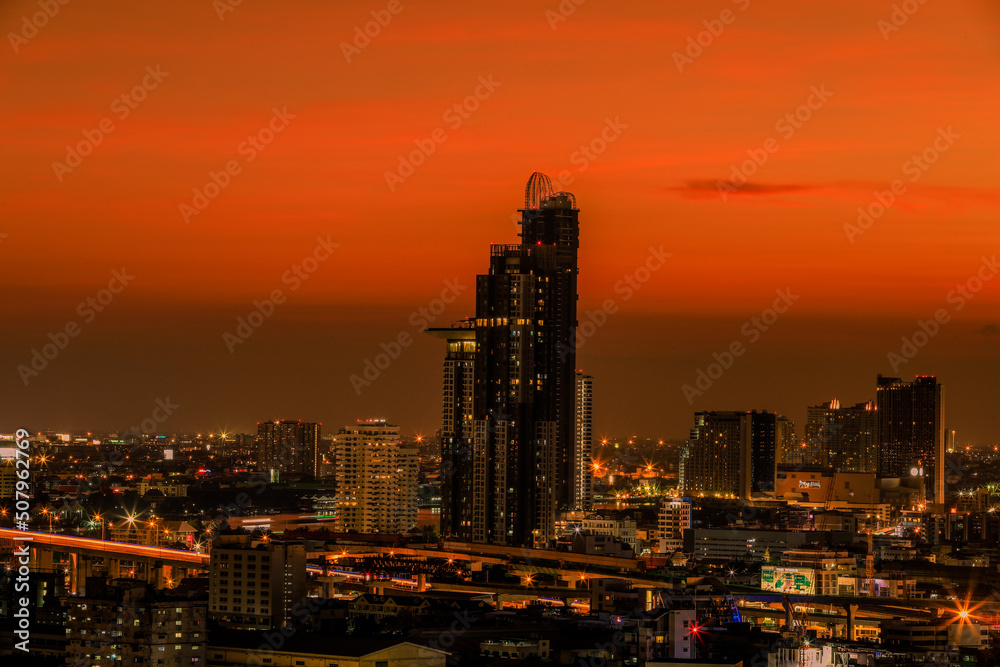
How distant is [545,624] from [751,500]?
4553cm

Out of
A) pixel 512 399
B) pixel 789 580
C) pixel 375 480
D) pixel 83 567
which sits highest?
pixel 512 399

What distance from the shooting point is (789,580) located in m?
50.1

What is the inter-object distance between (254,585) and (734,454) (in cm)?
5330

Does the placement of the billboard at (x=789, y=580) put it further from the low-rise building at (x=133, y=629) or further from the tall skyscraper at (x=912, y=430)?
the tall skyscraper at (x=912, y=430)

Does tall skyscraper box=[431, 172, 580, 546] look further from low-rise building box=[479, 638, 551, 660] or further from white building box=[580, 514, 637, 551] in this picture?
low-rise building box=[479, 638, 551, 660]

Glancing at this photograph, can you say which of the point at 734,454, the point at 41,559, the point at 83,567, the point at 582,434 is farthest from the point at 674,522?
the point at 41,559

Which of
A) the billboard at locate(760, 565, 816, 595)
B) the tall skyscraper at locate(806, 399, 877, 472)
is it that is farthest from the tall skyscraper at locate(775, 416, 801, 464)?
the billboard at locate(760, 565, 816, 595)

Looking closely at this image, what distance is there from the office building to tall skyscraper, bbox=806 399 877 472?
56.1m

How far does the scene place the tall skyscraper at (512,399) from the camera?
58000 mm

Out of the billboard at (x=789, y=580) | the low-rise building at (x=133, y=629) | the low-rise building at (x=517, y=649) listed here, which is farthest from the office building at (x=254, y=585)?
the billboard at (x=789, y=580)

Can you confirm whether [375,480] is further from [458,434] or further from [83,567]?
[83,567]

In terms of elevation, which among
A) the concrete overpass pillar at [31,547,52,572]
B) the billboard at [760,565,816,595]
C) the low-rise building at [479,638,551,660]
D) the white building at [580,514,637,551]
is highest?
the white building at [580,514,637,551]

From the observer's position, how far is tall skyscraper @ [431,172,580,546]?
58000 millimetres

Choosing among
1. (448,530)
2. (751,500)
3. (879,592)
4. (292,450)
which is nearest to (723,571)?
(879,592)
